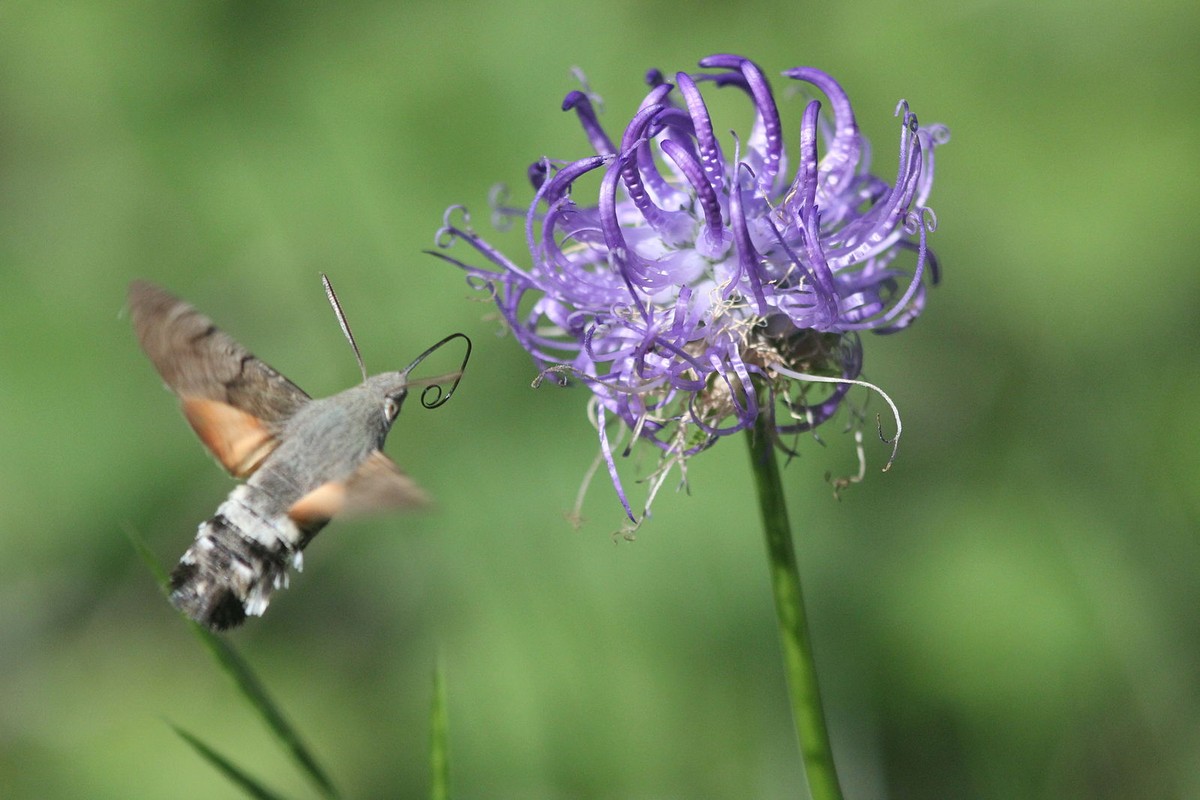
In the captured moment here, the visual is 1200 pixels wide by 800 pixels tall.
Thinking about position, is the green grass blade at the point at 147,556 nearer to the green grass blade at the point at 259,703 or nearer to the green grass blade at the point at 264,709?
the green grass blade at the point at 259,703

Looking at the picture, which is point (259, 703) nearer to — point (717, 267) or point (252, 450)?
point (252, 450)

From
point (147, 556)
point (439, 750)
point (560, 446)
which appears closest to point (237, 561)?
point (147, 556)

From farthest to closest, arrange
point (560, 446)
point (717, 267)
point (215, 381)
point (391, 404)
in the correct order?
point (560, 446), point (215, 381), point (391, 404), point (717, 267)

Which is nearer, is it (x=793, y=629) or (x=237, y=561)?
(x=793, y=629)

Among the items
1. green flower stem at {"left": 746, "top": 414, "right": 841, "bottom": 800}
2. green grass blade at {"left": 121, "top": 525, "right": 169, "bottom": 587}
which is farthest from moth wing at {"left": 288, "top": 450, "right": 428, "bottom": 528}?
green flower stem at {"left": 746, "top": 414, "right": 841, "bottom": 800}

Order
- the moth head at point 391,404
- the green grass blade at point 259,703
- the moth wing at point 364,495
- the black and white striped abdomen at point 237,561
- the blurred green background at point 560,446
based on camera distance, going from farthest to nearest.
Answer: the blurred green background at point 560,446, the moth head at point 391,404, the black and white striped abdomen at point 237,561, the green grass blade at point 259,703, the moth wing at point 364,495

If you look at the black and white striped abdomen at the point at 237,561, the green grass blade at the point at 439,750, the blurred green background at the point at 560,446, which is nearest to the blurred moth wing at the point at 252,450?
the black and white striped abdomen at the point at 237,561

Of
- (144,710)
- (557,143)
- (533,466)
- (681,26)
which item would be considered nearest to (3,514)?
(144,710)

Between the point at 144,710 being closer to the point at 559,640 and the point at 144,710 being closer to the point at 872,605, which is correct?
the point at 559,640
